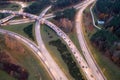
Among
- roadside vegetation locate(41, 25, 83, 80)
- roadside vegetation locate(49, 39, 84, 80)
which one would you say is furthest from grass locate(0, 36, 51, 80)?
roadside vegetation locate(49, 39, 84, 80)

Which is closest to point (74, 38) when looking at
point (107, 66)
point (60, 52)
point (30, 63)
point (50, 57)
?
point (60, 52)

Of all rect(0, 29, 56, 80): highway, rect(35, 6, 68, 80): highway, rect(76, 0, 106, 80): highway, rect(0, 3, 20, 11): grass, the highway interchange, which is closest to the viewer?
rect(76, 0, 106, 80): highway

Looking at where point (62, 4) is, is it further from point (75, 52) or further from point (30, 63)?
point (30, 63)

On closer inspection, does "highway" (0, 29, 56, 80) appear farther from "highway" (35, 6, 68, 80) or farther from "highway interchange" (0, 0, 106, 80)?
"highway" (35, 6, 68, 80)

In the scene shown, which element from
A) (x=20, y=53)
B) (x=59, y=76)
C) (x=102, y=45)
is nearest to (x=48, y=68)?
(x=59, y=76)

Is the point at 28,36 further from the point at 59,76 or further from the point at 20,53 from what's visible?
the point at 59,76

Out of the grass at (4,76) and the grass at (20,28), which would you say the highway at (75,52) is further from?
the grass at (4,76)

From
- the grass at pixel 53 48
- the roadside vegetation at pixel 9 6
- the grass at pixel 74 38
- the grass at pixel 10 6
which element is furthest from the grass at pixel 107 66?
the roadside vegetation at pixel 9 6

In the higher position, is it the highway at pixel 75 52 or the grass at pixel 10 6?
the grass at pixel 10 6
